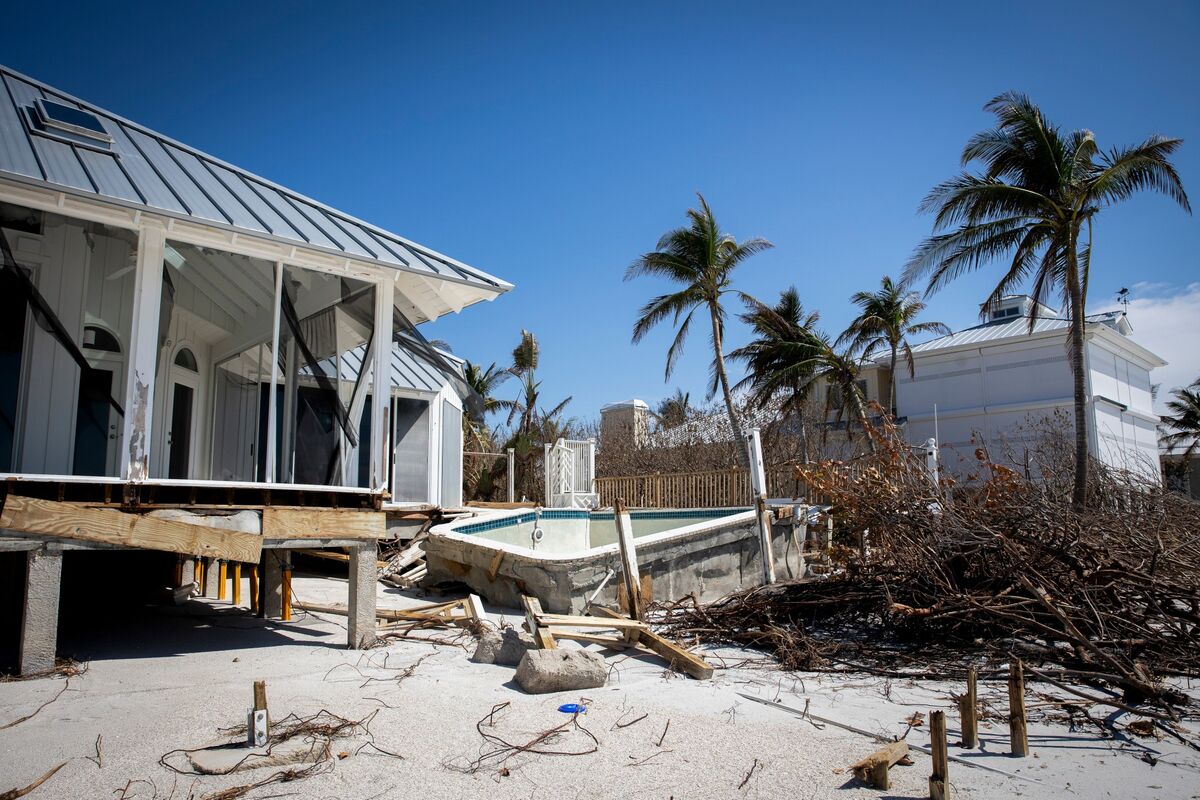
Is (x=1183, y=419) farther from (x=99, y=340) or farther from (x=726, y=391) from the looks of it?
(x=99, y=340)

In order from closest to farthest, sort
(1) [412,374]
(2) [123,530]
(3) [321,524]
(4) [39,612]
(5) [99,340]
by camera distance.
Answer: (4) [39,612] → (2) [123,530] → (3) [321,524] → (5) [99,340] → (1) [412,374]

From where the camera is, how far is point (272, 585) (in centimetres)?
843

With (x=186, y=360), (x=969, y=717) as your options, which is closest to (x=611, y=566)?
(x=969, y=717)

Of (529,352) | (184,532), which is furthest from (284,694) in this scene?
(529,352)

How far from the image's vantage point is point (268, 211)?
7.23 m

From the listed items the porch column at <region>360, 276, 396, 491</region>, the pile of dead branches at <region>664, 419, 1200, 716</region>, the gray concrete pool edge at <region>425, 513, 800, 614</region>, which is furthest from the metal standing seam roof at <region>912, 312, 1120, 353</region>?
the porch column at <region>360, 276, 396, 491</region>

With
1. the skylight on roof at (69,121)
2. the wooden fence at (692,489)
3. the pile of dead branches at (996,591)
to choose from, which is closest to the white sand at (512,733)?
the pile of dead branches at (996,591)

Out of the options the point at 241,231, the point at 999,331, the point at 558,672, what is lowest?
the point at 558,672

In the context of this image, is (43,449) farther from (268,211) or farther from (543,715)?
(543,715)

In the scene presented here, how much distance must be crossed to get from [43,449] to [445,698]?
4.99m

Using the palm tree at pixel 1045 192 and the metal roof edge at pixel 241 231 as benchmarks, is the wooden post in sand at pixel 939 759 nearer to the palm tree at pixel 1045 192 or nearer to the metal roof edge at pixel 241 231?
the metal roof edge at pixel 241 231

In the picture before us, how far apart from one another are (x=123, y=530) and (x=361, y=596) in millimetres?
2063

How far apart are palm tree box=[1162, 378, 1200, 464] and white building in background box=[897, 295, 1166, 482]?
6771 millimetres

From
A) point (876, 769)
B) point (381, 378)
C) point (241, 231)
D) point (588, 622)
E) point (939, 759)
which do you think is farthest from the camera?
point (381, 378)
